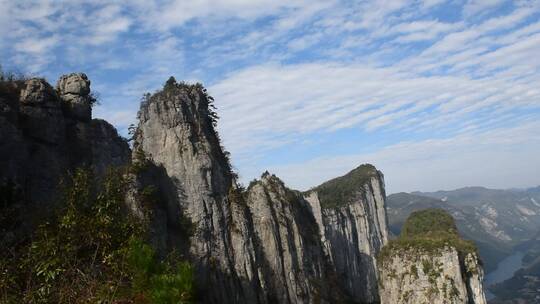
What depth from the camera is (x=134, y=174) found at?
36938 mm

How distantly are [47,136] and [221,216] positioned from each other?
16.9 m

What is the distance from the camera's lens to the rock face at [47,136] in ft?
91.2

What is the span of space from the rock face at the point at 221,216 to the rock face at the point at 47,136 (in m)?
4.83

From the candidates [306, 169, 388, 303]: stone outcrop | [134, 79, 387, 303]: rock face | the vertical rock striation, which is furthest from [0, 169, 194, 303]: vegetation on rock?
[306, 169, 388, 303]: stone outcrop

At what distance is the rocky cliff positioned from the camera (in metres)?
51.9

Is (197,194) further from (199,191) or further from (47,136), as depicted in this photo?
(47,136)

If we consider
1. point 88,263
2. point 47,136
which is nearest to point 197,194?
point 47,136

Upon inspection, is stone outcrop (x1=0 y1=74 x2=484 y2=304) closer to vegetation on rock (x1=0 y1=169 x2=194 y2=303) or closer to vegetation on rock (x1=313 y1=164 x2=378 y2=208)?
vegetation on rock (x1=0 y1=169 x2=194 y2=303)

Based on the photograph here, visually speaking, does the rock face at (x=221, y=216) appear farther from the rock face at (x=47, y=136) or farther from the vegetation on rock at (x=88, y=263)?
the vegetation on rock at (x=88, y=263)

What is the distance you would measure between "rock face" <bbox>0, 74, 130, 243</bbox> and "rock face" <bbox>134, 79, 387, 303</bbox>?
4.83m

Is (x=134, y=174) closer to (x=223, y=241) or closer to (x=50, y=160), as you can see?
(x=50, y=160)

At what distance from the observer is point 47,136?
31.6m

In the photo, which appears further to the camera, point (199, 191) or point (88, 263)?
point (199, 191)

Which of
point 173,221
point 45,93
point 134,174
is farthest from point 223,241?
point 45,93
